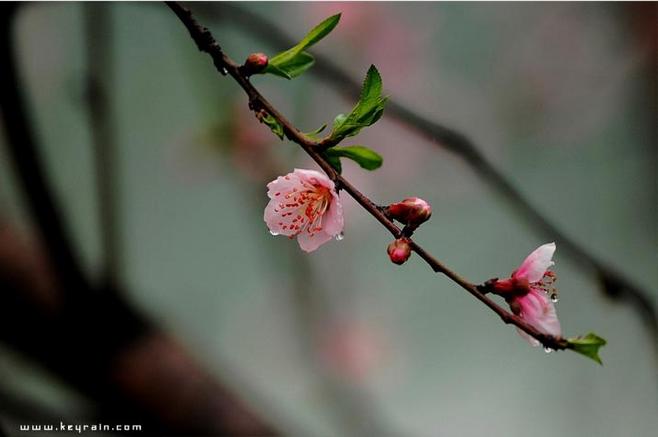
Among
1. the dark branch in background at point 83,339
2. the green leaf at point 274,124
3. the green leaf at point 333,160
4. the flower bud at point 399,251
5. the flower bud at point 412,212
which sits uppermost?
the dark branch in background at point 83,339

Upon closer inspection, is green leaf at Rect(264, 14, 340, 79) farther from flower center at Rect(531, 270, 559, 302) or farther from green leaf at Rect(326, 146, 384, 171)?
flower center at Rect(531, 270, 559, 302)

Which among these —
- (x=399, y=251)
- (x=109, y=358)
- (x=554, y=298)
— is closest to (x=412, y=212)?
(x=399, y=251)

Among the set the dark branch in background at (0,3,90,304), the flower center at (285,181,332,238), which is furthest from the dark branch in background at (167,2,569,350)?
the dark branch in background at (0,3,90,304)

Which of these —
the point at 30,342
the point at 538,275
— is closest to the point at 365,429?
the point at 30,342

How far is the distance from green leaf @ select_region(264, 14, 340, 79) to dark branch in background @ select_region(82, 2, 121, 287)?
52 centimetres

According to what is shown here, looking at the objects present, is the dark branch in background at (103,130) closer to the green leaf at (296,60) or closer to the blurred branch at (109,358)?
the blurred branch at (109,358)

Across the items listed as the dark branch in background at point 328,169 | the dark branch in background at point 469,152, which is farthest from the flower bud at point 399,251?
the dark branch in background at point 469,152

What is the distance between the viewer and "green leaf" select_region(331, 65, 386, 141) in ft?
1.09

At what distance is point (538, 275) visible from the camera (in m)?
0.38

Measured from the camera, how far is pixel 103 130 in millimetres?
843

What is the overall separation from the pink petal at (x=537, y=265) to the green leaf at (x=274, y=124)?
0.17 meters

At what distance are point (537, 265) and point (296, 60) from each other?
0.19 metres

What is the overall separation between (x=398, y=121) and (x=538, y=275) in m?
0.27

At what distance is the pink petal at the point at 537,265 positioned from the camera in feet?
1.23
